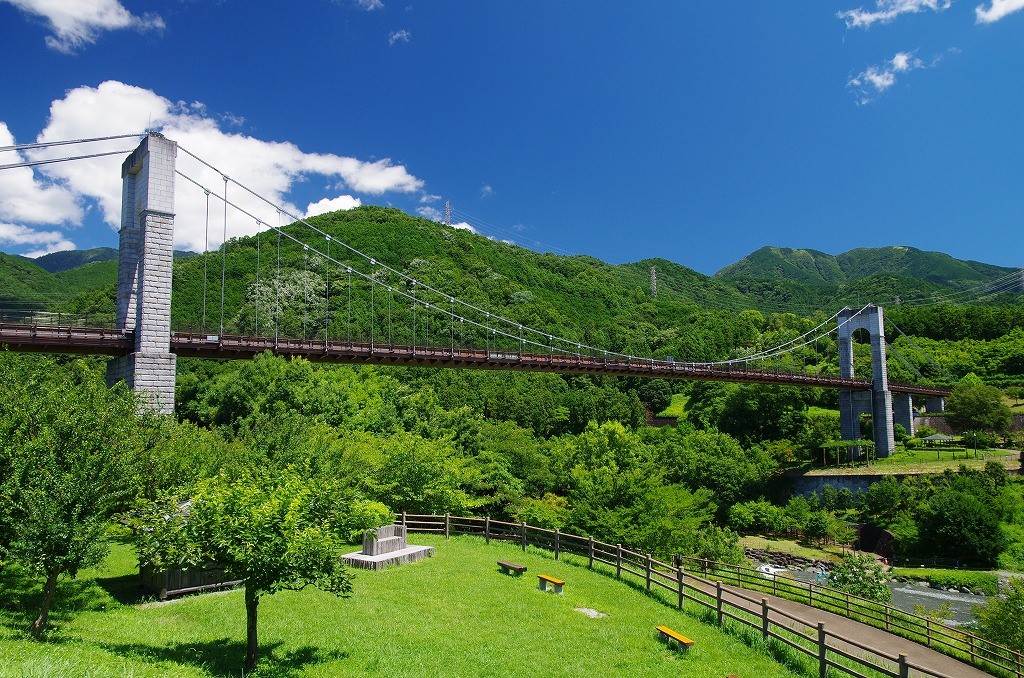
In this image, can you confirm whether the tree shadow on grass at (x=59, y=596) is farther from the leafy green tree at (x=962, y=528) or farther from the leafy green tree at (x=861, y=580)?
the leafy green tree at (x=962, y=528)

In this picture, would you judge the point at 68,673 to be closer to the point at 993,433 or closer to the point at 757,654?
the point at 757,654

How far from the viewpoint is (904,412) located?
66.9m

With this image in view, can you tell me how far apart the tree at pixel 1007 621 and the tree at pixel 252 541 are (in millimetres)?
19545

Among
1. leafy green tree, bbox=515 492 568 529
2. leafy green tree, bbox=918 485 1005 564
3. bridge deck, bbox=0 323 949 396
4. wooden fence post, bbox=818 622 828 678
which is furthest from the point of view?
leafy green tree, bbox=918 485 1005 564

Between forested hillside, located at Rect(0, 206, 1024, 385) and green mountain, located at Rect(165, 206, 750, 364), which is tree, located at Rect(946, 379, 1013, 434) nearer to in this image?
forested hillside, located at Rect(0, 206, 1024, 385)

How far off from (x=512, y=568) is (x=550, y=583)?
1472 millimetres

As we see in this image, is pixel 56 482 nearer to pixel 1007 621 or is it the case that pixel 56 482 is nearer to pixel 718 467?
pixel 1007 621

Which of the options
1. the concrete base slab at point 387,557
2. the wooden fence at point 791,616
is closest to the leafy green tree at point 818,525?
the wooden fence at point 791,616

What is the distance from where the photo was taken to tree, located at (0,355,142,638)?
9.80 metres

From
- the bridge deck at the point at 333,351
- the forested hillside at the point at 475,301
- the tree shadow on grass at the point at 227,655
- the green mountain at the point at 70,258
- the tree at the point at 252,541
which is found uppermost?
the green mountain at the point at 70,258

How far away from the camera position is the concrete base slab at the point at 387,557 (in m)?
17.0

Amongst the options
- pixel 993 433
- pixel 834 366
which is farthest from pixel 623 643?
pixel 834 366

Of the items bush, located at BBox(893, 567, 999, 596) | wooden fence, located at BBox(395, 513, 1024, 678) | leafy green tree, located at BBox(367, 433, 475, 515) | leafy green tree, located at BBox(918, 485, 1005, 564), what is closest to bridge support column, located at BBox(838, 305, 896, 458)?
leafy green tree, located at BBox(918, 485, 1005, 564)

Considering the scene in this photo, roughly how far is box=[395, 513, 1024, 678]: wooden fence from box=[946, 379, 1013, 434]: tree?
44.0m
